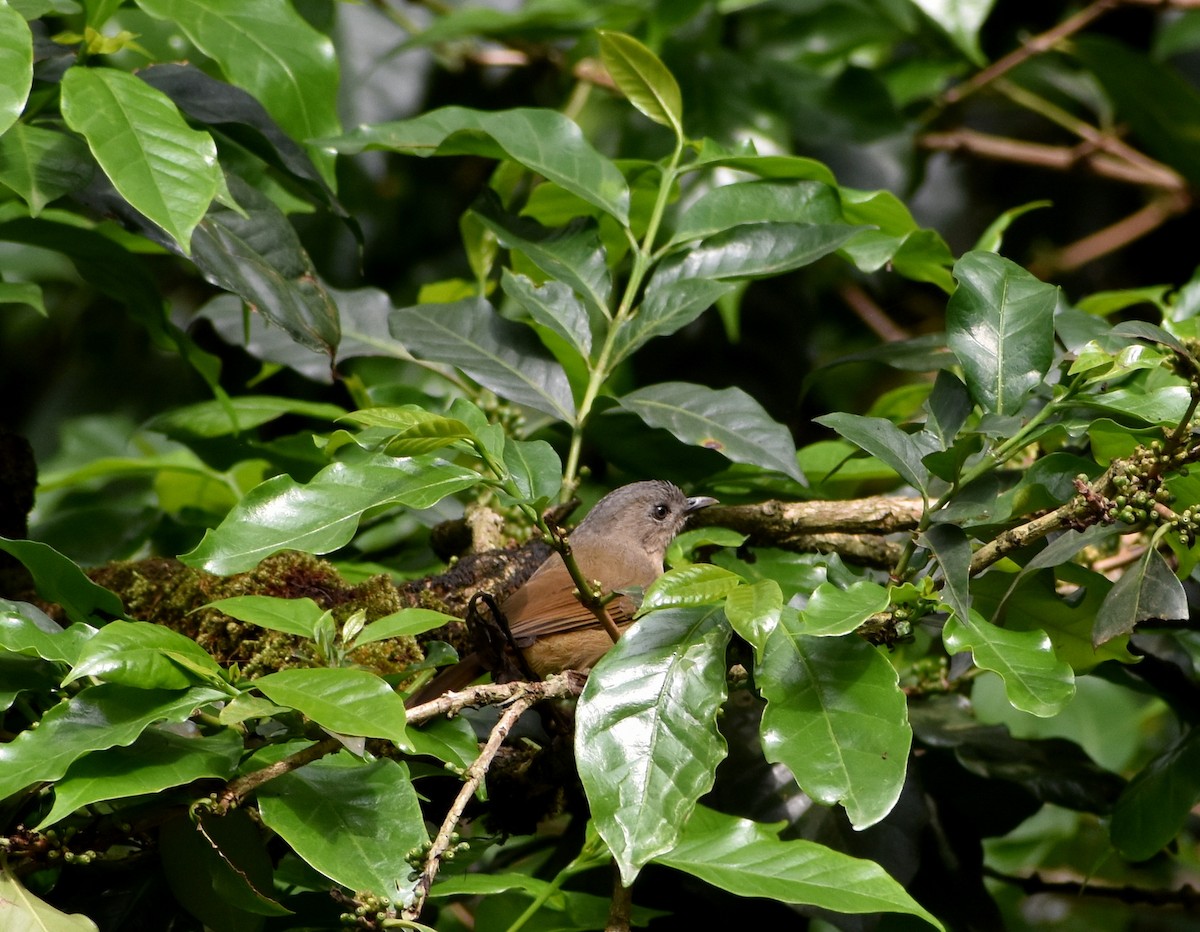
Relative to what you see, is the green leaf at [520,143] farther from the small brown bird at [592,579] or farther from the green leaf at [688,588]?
the green leaf at [688,588]

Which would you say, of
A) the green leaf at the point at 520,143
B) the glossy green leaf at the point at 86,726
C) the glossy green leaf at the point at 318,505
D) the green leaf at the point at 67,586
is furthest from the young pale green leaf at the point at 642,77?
the glossy green leaf at the point at 86,726

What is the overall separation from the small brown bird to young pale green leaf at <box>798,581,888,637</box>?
480 millimetres

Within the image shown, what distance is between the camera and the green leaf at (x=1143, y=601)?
154 centimetres

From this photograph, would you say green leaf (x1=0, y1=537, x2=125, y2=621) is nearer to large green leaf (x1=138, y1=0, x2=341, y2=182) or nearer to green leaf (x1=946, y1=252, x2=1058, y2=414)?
large green leaf (x1=138, y1=0, x2=341, y2=182)

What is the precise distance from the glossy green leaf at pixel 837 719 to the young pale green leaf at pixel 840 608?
60 millimetres

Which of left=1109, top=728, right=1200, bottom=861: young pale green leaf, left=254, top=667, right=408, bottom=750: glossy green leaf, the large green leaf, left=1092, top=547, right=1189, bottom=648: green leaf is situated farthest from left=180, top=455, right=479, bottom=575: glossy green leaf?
left=1109, top=728, right=1200, bottom=861: young pale green leaf

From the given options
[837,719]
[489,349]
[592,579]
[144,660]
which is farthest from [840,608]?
Answer: [592,579]

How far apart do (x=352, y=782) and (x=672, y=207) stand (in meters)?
2.41

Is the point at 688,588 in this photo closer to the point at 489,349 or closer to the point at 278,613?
the point at 278,613

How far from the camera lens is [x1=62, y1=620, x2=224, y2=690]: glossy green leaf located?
1.41 meters

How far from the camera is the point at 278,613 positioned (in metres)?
1.61

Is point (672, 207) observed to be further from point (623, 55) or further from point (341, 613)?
point (341, 613)

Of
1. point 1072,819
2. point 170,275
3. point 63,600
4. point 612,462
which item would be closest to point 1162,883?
point 1072,819

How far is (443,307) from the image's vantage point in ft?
7.77
